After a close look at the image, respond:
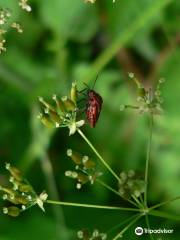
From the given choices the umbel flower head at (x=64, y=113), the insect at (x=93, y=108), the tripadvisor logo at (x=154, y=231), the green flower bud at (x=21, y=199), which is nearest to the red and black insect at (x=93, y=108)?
the insect at (x=93, y=108)

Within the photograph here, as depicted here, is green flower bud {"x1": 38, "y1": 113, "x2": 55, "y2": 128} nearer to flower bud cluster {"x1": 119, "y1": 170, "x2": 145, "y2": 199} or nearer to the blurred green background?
flower bud cluster {"x1": 119, "y1": 170, "x2": 145, "y2": 199}

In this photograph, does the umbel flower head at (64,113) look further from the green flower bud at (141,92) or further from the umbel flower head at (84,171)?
the green flower bud at (141,92)

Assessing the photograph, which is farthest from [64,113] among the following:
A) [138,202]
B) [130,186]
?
[138,202]

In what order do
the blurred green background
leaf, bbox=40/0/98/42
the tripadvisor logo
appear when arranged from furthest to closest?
leaf, bbox=40/0/98/42 < the blurred green background < the tripadvisor logo

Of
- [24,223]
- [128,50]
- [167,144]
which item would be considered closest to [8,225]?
[24,223]

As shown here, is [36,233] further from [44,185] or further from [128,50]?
[128,50]

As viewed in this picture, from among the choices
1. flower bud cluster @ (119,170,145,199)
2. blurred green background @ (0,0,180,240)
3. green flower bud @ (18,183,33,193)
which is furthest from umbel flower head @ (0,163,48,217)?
blurred green background @ (0,0,180,240)

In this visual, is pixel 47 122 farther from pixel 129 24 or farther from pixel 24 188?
pixel 129 24
